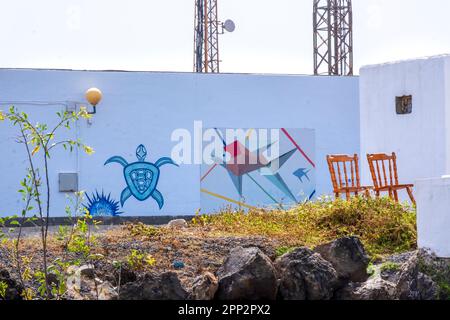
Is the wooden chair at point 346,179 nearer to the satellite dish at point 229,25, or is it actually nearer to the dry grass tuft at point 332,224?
the dry grass tuft at point 332,224

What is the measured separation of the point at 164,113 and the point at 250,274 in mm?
15620

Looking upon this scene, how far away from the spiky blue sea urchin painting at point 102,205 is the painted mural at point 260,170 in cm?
225

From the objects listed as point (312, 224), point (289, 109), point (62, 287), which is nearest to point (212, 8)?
point (289, 109)

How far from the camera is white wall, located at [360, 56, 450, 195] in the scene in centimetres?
1588

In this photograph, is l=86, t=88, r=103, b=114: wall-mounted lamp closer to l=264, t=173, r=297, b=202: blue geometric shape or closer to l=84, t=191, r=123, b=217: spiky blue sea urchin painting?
l=84, t=191, r=123, b=217: spiky blue sea urchin painting

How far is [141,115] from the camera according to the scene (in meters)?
24.0

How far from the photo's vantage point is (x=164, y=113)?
2411 centimetres

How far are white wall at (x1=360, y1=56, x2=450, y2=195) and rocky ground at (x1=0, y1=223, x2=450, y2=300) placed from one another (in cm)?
550

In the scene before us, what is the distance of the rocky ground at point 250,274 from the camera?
8695mm

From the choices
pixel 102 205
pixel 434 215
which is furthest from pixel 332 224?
pixel 102 205

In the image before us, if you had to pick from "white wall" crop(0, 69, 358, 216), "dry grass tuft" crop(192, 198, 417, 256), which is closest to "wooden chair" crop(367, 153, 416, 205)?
"dry grass tuft" crop(192, 198, 417, 256)

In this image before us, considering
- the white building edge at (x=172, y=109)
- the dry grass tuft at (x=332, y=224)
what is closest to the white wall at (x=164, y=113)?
the white building edge at (x=172, y=109)

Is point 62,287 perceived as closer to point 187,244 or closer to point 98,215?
point 187,244

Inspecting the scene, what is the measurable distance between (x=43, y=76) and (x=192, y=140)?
3982 mm
